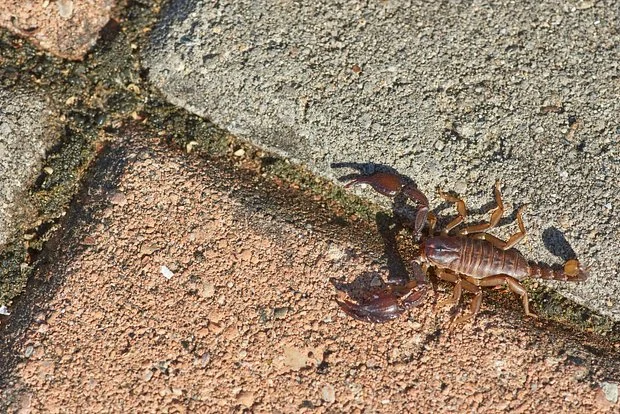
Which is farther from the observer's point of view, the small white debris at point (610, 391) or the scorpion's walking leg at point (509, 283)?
the scorpion's walking leg at point (509, 283)

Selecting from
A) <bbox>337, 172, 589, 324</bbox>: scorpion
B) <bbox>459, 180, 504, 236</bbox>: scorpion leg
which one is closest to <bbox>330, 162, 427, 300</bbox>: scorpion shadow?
<bbox>337, 172, 589, 324</bbox>: scorpion

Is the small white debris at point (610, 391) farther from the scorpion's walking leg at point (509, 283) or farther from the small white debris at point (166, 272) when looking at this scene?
the small white debris at point (166, 272)

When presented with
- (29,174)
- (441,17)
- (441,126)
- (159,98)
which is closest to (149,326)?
A: (29,174)

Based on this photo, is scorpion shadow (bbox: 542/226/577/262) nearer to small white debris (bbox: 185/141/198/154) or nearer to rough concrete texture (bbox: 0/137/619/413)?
rough concrete texture (bbox: 0/137/619/413)

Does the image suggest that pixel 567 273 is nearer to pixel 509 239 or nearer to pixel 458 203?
pixel 509 239

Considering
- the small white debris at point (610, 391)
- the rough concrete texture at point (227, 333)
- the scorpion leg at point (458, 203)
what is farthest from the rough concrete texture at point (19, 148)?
the small white debris at point (610, 391)

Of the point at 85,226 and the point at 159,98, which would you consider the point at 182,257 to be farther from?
the point at 159,98
